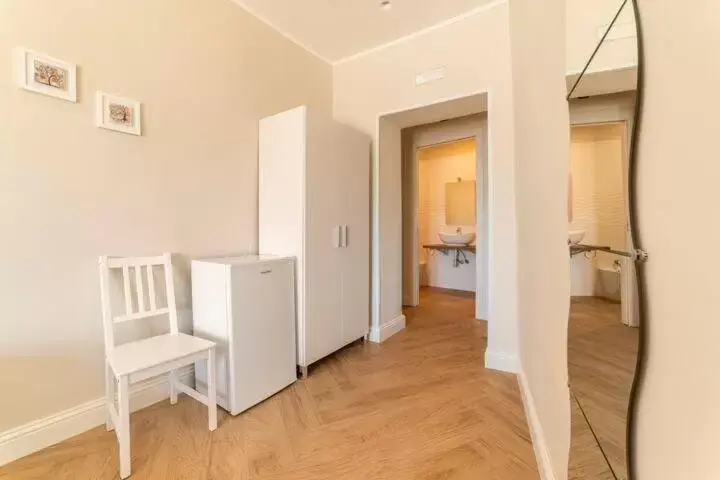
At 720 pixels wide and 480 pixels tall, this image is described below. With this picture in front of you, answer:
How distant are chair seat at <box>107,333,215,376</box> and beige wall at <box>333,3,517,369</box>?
5.94ft

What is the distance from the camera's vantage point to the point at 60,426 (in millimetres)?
1689

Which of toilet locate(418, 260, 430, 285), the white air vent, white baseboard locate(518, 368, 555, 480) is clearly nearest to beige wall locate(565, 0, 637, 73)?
white baseboard locate(518, 368, 555, 480)

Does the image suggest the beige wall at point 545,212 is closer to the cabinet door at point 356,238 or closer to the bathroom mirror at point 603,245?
the bathroom mirror at point 603,245

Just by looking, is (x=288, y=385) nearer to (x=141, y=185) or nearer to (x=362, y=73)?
(x=141, y=185)

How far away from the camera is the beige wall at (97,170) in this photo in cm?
158

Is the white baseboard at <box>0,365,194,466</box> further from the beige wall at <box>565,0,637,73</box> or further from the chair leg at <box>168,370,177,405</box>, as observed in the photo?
the beige wall at <box>565,0,637,73</box>

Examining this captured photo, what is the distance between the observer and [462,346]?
3.06m

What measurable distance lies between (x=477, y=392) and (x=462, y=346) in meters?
0.87

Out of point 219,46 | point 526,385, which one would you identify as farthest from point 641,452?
Answer: point 219,46

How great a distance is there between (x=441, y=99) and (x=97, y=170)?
2.53 m

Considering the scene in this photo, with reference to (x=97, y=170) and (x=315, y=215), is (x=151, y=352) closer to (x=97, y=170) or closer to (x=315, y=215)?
(x=97, y=170)

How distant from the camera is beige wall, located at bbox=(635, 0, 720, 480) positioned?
49 cm

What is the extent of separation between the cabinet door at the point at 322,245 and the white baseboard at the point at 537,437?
4.74 ft

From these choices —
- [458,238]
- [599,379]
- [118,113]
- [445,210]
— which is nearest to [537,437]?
[599,379]
